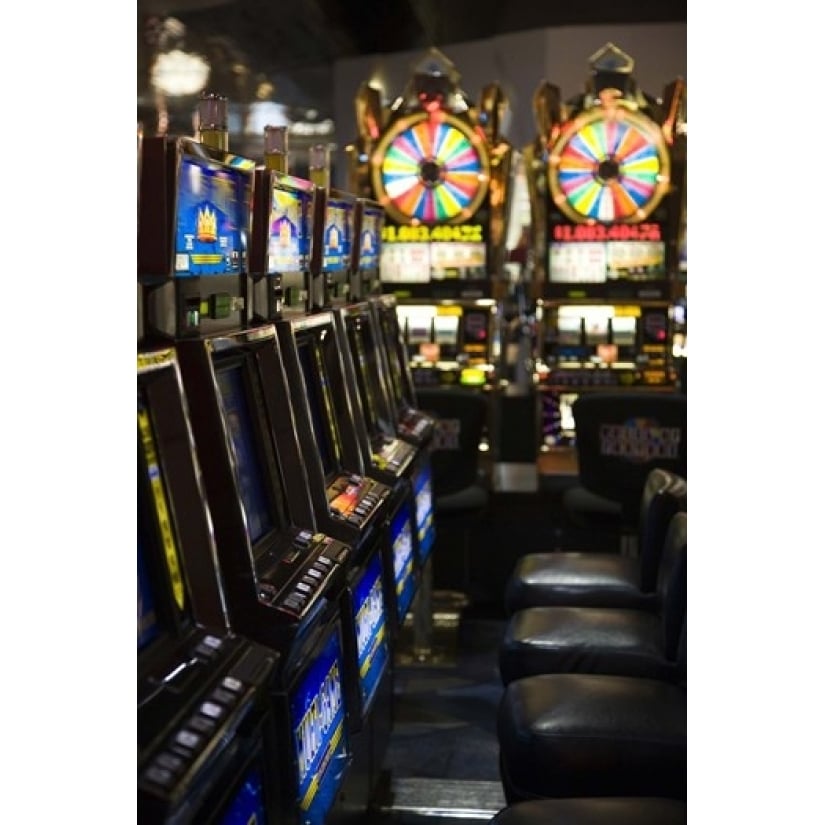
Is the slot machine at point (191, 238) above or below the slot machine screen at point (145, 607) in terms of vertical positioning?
above

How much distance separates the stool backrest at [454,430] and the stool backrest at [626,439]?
16.4 inches

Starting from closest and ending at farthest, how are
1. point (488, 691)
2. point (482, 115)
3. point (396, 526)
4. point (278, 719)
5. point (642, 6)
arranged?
1. point (278, 719)
2. point (396, 526)
3. point (488, 691)
4. point (482, 115)
5. point (642, 6)

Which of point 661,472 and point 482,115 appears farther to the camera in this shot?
point 482,115

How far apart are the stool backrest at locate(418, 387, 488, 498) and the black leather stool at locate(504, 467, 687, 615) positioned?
1.42m

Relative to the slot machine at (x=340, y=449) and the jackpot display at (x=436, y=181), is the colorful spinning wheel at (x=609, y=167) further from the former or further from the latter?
the slot machine at (x=340, y=449)

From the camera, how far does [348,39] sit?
1238cm

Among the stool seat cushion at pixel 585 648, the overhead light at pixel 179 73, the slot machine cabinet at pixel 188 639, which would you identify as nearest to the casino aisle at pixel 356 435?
the slot machine cabinet at pixel 188 639

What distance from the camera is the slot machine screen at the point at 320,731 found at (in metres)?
2.24

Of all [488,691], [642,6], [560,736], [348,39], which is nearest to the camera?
[560,736]

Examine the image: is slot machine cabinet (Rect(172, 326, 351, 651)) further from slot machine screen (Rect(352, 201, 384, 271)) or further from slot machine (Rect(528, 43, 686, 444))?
slot machine (Rect(528, 43, 686, 444))

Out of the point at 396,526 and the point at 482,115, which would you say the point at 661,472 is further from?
the point at 482,115

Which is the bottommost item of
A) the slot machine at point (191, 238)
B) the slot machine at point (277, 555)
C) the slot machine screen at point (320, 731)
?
Result: the slot machine screen at point (320, 731)
